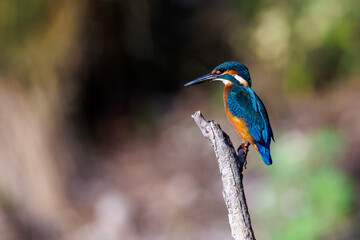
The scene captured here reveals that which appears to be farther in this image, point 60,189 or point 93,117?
point 93,117

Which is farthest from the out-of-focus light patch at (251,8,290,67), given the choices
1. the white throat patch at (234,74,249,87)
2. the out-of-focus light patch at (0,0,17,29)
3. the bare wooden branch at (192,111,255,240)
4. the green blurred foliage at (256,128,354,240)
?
the bare wooden branch at (192,111,255,240)

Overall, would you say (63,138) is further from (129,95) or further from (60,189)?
(129,95)

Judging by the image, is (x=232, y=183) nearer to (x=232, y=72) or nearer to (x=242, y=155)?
(x=242, y=155)

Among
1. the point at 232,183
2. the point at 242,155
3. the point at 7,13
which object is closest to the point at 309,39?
the point at 7,13

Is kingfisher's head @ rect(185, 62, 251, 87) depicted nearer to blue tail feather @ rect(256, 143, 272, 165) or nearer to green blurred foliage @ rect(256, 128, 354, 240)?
blue tail feather @ rect(256, 143, 272, 165)

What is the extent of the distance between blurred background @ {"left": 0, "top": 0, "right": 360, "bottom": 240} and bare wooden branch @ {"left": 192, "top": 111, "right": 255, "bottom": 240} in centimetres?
253

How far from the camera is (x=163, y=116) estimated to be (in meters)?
5.88

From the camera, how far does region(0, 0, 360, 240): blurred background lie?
4.30 metres

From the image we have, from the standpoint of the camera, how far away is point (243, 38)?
5.93 meters

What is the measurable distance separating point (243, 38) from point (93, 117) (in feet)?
6.29

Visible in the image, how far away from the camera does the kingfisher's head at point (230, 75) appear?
1736mm

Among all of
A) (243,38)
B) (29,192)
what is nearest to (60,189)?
(29,192)

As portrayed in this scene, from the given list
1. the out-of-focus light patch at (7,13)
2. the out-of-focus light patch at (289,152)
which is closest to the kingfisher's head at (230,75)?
the out-of-focus light patch at (289,152)

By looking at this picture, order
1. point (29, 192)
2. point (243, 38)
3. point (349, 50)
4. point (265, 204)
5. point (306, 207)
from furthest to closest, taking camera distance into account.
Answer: point (243, 38) → point (349, 50) → point (29, 192) → point (265, 204) → point (306, 207)
